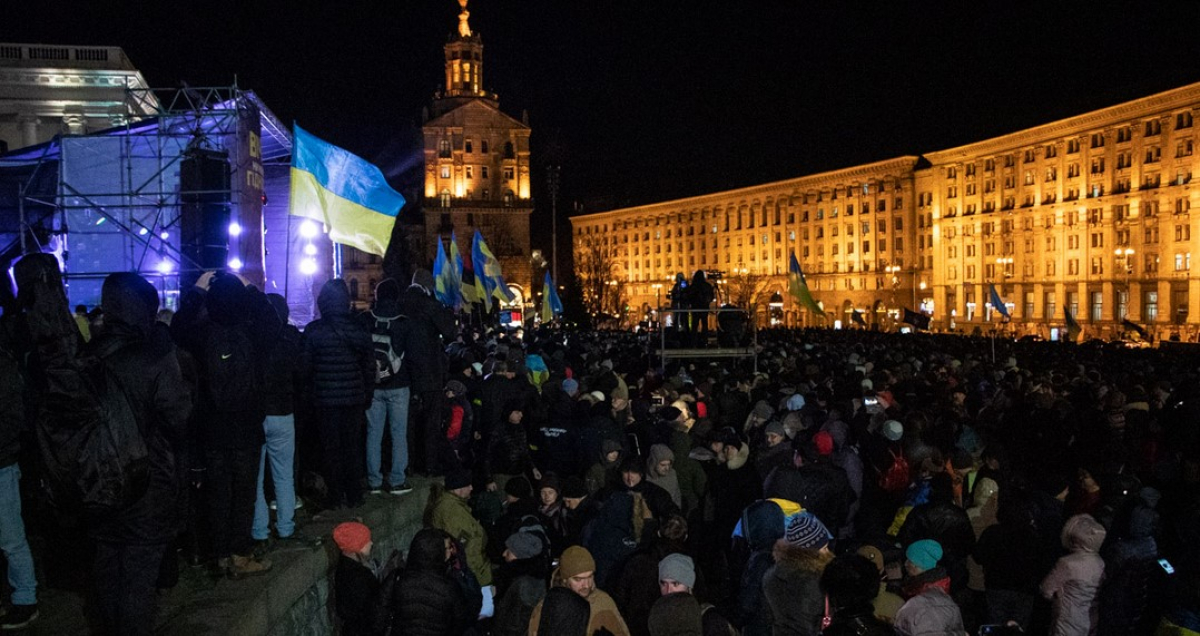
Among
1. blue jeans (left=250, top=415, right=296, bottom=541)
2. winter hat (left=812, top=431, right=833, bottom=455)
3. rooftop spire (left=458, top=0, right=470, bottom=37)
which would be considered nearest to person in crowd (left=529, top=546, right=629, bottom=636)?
blue jeans (left=250, top=415, right=296, bottom=541)

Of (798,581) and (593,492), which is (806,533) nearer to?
(798,581)

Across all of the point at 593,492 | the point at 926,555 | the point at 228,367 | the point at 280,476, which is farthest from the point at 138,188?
the point at 926,555

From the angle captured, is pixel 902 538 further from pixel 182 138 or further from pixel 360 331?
pixel 182 138

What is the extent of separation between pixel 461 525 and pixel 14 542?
2.90 meters

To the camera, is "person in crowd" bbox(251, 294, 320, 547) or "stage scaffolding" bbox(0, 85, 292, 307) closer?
"person in crowd" bbox(251, 294, 320, 547)

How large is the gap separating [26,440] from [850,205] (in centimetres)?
10033

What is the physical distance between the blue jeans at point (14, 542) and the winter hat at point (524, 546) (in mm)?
2783

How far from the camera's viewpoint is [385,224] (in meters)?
10.6

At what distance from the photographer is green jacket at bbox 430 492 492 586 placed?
7.02 m

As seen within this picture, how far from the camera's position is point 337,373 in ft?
24.2

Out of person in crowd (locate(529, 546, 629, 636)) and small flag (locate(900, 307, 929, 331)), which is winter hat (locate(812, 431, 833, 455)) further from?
small flag (locate(900, 307, 929, 331))

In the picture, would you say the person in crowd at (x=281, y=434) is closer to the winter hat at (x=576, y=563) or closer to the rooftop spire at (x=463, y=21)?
the winter hat at (x=576, y=563)

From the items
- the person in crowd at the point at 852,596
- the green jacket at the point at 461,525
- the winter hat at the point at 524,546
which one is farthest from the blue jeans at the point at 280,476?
the person in crowd at the point at 852,596

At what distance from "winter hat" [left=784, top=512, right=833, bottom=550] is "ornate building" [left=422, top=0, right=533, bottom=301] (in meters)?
79.4
